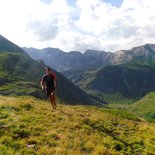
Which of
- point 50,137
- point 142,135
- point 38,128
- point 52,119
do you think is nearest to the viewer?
point 50,137

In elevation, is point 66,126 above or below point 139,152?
above

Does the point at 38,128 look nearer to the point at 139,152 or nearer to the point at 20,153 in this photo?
the point at 20,153

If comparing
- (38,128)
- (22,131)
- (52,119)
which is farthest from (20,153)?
(52,119)

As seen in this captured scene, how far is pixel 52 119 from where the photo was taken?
22.6 metres

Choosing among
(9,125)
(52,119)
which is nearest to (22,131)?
(9,125)

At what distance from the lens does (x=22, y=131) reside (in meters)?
18.0

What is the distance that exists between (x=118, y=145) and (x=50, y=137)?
5.04 m

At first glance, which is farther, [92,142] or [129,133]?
[129,133]

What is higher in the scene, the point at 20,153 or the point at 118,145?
the point at 20,153

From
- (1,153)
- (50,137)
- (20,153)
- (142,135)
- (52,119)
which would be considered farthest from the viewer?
(142,135)

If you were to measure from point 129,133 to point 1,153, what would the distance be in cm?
1493

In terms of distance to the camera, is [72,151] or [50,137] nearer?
[72,151]

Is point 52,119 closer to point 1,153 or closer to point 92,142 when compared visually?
point 92,142

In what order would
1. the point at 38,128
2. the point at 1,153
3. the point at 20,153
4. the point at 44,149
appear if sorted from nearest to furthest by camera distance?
1. the point at 1,153
2. the point at 20,153
3. the point at 44,149
4. the point at 38,128
